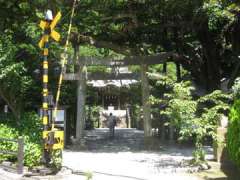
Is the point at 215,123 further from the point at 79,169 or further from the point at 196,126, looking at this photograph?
the point at 79,169

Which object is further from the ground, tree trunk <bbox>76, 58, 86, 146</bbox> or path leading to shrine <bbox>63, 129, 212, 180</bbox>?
tree trunk <bbox>76, 58, 86, 146</bbox>

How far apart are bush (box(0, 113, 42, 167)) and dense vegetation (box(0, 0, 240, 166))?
99 millimetres

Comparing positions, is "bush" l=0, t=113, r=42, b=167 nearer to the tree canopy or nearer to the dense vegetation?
the dense vegetation

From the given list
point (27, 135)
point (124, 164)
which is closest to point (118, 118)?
point (124, 164)

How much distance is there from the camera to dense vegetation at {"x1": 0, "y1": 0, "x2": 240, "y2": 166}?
18.0 m

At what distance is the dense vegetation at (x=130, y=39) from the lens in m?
18.0

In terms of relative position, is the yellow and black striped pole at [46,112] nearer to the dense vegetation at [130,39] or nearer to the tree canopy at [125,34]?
the dense vegetation at [130,39]

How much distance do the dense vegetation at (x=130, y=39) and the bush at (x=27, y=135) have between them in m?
0.10

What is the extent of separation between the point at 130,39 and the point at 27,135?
10318 mm

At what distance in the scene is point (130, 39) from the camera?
24062mm

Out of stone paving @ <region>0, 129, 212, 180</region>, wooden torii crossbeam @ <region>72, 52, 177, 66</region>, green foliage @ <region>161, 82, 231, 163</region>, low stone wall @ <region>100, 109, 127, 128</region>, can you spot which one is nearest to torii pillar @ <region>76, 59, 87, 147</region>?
wooden torii crossbeam @ <region>72, 52, 177, 66</region>

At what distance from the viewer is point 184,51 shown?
26531 millimetres

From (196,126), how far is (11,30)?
1158 centimetres

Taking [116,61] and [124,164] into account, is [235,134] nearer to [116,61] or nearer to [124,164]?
[124,164]
